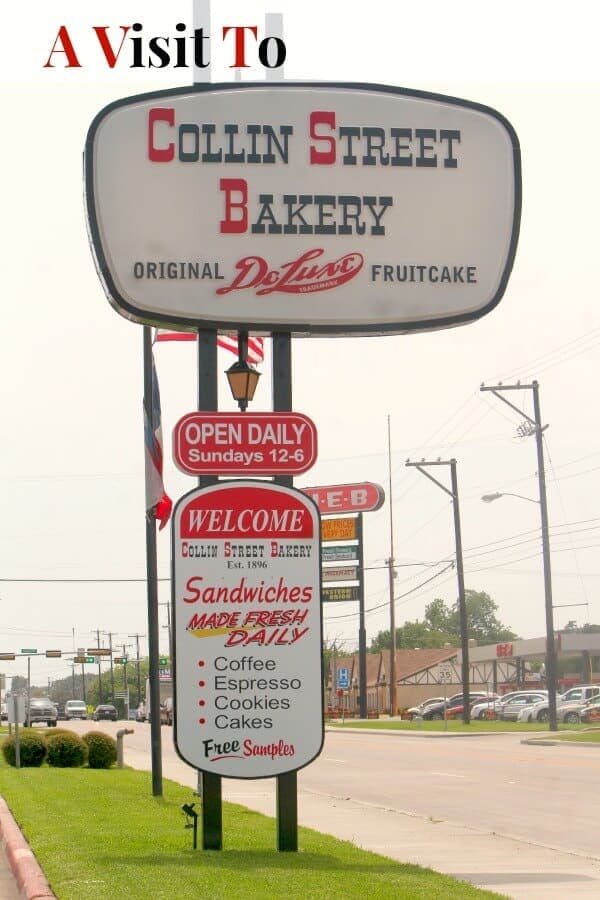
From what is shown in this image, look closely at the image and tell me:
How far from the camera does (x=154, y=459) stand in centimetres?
1738

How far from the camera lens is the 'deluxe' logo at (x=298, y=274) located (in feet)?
40.7

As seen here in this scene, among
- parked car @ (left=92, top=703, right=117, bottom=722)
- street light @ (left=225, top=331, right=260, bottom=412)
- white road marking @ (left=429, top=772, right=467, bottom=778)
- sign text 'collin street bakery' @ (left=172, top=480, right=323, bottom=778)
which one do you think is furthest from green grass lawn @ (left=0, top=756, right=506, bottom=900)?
parked car @ (left=92, top=703, right=117, bottom=722)

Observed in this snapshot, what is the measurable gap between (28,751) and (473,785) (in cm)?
953

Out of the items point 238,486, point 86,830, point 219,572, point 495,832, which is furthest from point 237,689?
point 495,832

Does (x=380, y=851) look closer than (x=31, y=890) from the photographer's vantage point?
No

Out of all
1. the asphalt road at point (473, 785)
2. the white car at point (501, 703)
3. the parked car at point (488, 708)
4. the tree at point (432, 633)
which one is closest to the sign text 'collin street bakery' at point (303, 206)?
the asphalt road at point (473, 785)

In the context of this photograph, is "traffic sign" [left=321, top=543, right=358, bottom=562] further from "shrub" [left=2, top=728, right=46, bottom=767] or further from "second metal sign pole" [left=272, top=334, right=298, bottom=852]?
"second metal sign pole" [left=272, top=334, right=298, bottom=852]

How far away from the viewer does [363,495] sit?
70750 millimetres

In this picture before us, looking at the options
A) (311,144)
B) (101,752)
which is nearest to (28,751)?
(101,752)

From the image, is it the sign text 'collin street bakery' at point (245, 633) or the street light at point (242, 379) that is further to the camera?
the street light at point (242, 379)

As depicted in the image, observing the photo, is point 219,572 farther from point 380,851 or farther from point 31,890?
point 380,851

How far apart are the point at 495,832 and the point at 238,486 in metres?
6.67

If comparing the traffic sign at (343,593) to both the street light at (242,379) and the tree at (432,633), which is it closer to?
the street light at (242,379)

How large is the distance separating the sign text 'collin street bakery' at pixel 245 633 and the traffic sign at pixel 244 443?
17 cm
